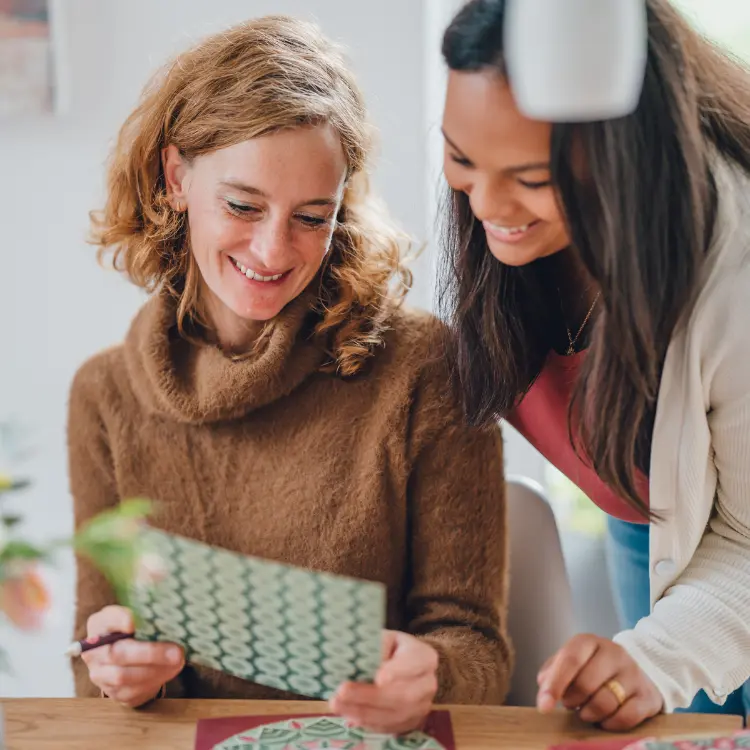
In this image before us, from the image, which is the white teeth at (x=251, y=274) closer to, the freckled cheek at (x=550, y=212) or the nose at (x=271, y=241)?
the nose at (x=271, y=241)

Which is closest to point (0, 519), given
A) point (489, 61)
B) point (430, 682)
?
point (430, 682)

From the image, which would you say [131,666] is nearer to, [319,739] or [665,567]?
[319,739]

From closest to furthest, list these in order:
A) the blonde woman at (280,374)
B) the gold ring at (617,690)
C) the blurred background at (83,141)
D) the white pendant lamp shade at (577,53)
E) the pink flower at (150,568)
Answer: the white pendant lamp shade at (577,53)
the pink flower at (150,568)
the gold ring at (617,690)
the blonde woman at (280,374)
the blurred background at (83,141)

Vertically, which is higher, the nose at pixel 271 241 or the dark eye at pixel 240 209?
the dark eye at pixel 240 209

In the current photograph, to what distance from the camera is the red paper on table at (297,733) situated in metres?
1.05

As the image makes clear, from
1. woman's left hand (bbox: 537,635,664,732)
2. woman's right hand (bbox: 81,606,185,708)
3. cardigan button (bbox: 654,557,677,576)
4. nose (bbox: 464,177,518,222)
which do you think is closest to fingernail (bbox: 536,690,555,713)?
woman's left hand (bbox: 537,635,664,732)

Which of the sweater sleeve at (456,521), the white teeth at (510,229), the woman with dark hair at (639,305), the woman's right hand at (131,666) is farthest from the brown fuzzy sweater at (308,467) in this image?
the white teeth at (510,229)

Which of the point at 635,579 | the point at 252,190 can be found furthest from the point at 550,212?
the point at 635,579

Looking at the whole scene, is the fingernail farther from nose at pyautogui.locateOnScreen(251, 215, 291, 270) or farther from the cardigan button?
nose at pyautogui.locateOnScreen(251, 215, 291, 270)

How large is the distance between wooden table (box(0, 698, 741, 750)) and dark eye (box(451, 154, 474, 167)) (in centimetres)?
55

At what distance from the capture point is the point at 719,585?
3.72ft

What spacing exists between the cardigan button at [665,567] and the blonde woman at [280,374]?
228 mm

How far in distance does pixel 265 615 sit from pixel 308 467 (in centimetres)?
39

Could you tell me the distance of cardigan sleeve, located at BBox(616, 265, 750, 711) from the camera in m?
1.07
